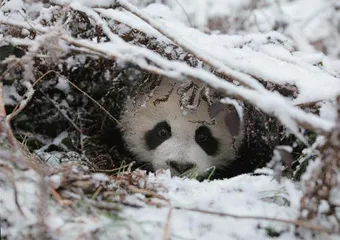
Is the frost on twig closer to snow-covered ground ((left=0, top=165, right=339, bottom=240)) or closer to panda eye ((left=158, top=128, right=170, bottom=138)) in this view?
snow-covered ground ((left=0, top=165, right=339, bottom=240))

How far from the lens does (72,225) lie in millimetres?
1840

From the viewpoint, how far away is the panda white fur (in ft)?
10.7

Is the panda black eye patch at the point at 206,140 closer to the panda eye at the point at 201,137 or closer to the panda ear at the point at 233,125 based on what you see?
the panda eye at the point at 201,137

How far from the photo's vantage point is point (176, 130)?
349 centimetres

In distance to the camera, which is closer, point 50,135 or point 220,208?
point 220,208

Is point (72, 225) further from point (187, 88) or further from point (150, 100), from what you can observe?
point (150, 100)

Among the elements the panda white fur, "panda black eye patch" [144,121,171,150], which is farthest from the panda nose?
"panda black eye patch" [144,121,171,150]

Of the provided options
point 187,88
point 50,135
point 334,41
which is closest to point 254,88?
point 187,88

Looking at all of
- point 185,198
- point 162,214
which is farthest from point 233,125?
point 162,214

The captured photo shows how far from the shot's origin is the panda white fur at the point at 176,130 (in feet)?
10.7

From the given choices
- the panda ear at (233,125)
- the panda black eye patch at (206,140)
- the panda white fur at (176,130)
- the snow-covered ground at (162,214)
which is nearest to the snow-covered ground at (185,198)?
the snow-covered ground at (162,214)

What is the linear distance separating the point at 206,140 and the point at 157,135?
0.33 metres

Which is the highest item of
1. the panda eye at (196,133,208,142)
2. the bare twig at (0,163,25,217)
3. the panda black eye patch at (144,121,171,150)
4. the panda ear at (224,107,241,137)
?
the panda ear at (224,107,241,137)

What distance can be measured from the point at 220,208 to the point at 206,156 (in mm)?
1432
